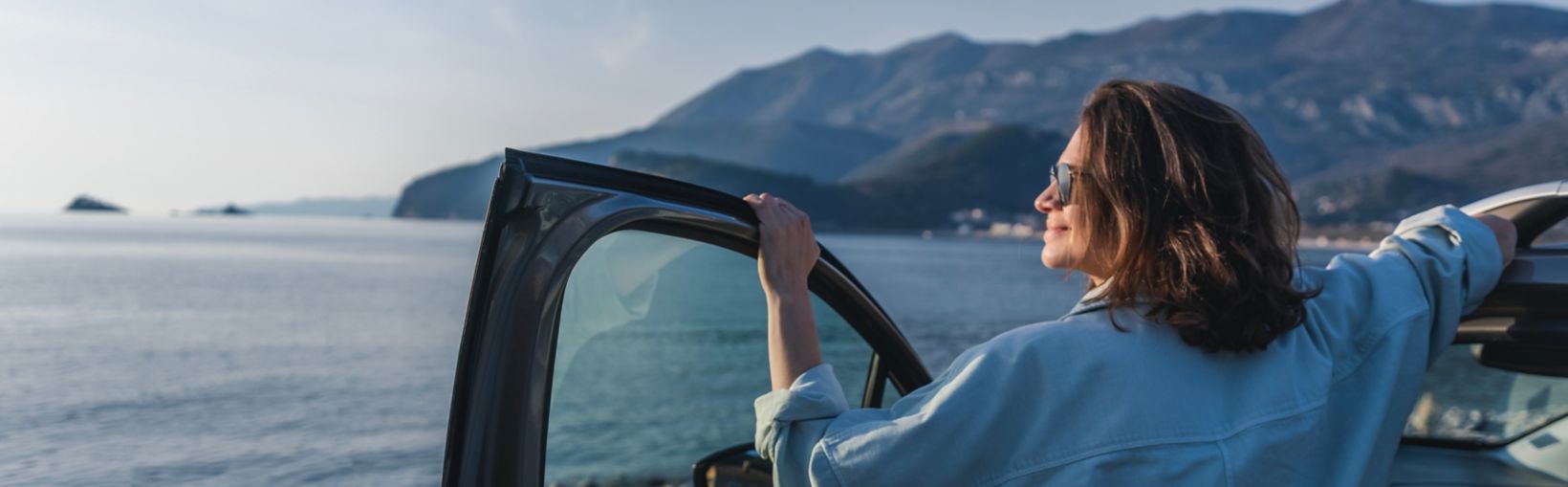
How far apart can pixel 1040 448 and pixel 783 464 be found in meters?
0.35

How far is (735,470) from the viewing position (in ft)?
6.23

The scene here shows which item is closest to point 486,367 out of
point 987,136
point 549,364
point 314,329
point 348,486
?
point 549,364

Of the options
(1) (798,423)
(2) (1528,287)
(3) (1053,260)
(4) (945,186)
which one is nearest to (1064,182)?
(3) (1053,260)

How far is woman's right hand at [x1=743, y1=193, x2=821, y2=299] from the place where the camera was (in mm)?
1699

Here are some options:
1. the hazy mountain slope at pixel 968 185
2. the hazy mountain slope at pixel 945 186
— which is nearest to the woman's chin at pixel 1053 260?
the hazy mountain slope at pixel 945 186

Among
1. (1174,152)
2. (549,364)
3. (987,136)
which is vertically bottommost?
(549,364)

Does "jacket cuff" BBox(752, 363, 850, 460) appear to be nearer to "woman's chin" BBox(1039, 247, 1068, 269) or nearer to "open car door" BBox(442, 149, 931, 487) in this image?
"open car door" BBox(442, 149, 931, 487)

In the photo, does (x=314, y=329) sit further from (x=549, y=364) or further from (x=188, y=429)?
(x=549, y=364)

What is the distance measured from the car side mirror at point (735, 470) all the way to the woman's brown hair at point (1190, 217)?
2.22ft

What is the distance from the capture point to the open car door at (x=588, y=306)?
1329 millimetres

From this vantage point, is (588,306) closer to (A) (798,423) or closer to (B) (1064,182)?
(A) (798,423)

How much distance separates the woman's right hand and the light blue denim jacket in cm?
18

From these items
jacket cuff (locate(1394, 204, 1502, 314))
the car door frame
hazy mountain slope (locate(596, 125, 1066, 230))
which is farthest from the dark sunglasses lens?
hazy mountain slope (locate(596, 125, 1066, 230))

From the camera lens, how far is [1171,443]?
138 cm
